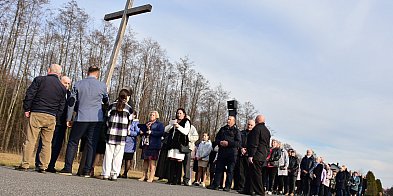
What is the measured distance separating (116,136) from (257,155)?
11.8ft

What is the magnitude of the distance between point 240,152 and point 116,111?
5.54 meters

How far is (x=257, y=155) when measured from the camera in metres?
10.7

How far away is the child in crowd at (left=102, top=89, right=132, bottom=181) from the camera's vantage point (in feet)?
29.8

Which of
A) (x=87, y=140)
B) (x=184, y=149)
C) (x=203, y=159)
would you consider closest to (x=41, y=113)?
(x=87, y=140)

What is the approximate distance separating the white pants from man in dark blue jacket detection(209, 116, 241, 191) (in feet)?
12.6

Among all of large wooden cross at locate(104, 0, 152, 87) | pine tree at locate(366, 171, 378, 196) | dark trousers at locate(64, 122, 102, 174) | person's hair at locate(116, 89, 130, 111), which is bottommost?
pine tree at locate(366, 171, 378, 196)

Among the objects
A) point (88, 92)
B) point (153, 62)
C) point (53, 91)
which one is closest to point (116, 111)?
point (88, 92)

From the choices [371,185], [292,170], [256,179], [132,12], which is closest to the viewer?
[256,179]

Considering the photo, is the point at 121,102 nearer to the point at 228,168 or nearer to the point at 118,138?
the point at 118,138

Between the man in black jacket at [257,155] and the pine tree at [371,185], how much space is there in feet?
196

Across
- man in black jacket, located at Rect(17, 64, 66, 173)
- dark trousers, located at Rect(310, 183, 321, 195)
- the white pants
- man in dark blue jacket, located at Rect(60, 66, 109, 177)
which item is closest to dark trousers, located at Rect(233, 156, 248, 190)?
the white pants

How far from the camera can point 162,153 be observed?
12.0 meters

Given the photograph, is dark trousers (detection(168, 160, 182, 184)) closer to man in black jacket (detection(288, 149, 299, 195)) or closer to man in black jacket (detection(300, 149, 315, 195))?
man in black jacket (detection(288, 149, 299, 195))

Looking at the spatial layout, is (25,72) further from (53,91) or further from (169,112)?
(53,91)
